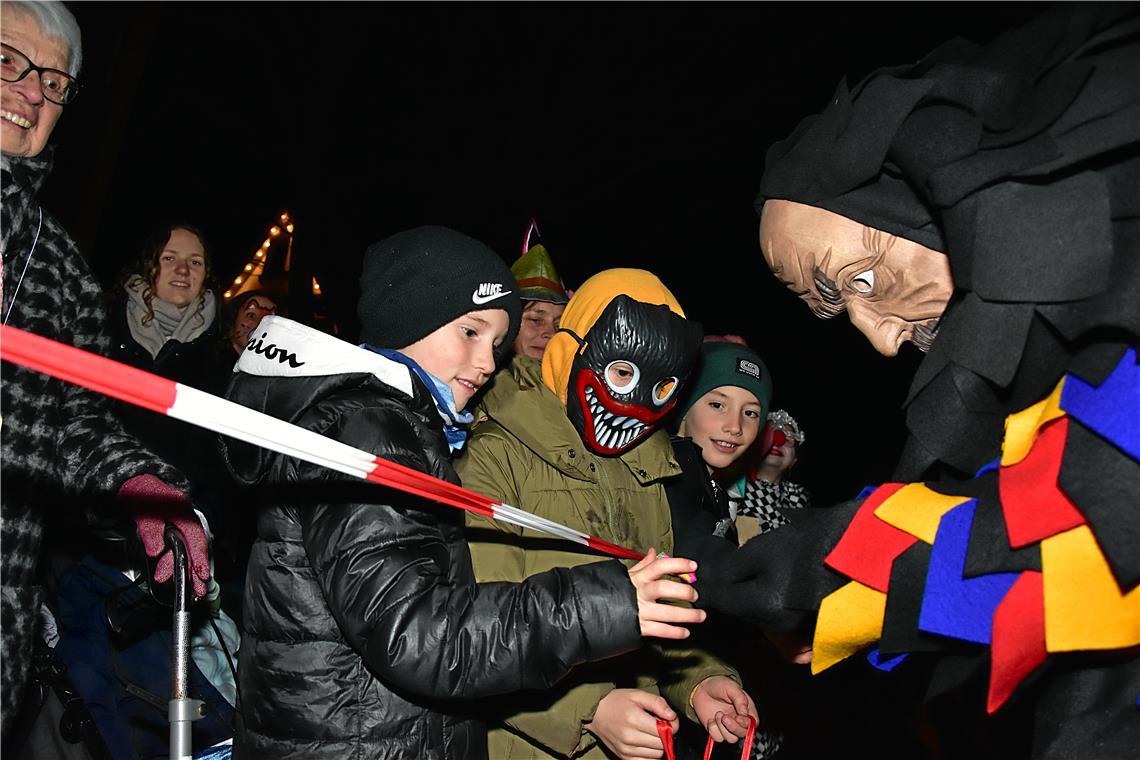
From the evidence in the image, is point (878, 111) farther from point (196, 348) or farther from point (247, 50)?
point (247, 50)

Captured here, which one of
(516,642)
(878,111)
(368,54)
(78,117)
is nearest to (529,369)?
(516,642)

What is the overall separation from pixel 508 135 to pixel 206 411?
948 centimetres

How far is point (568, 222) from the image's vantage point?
35.5 feet

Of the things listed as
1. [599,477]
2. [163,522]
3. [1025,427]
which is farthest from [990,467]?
[163,522]

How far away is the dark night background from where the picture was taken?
256 inches

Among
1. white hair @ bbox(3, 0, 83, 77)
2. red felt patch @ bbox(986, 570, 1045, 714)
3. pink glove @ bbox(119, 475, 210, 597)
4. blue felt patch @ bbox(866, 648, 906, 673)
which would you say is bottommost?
pink glove @ bbox(119, 475, 210, 597)

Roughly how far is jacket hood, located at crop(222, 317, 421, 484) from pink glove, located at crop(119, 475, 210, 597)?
0.80 feet

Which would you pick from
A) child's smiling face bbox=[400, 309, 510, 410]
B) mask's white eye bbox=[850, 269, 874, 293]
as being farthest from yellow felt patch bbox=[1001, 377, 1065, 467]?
child's smiling face bbox=[400, 309, 510, 410]

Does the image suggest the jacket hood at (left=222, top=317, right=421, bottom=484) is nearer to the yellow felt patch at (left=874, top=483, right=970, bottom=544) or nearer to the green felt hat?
the yellow felt patch at (left=874, top=483, right=970, bottom=544)

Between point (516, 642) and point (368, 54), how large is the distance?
1031 centimetres

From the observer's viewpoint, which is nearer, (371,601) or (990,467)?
(990,467)

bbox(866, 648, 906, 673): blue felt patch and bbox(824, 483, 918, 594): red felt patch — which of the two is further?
bbox(866, 648, 906, 673): blue felt patch

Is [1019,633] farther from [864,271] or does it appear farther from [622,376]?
[622,376]

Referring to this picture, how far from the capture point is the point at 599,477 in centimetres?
285
